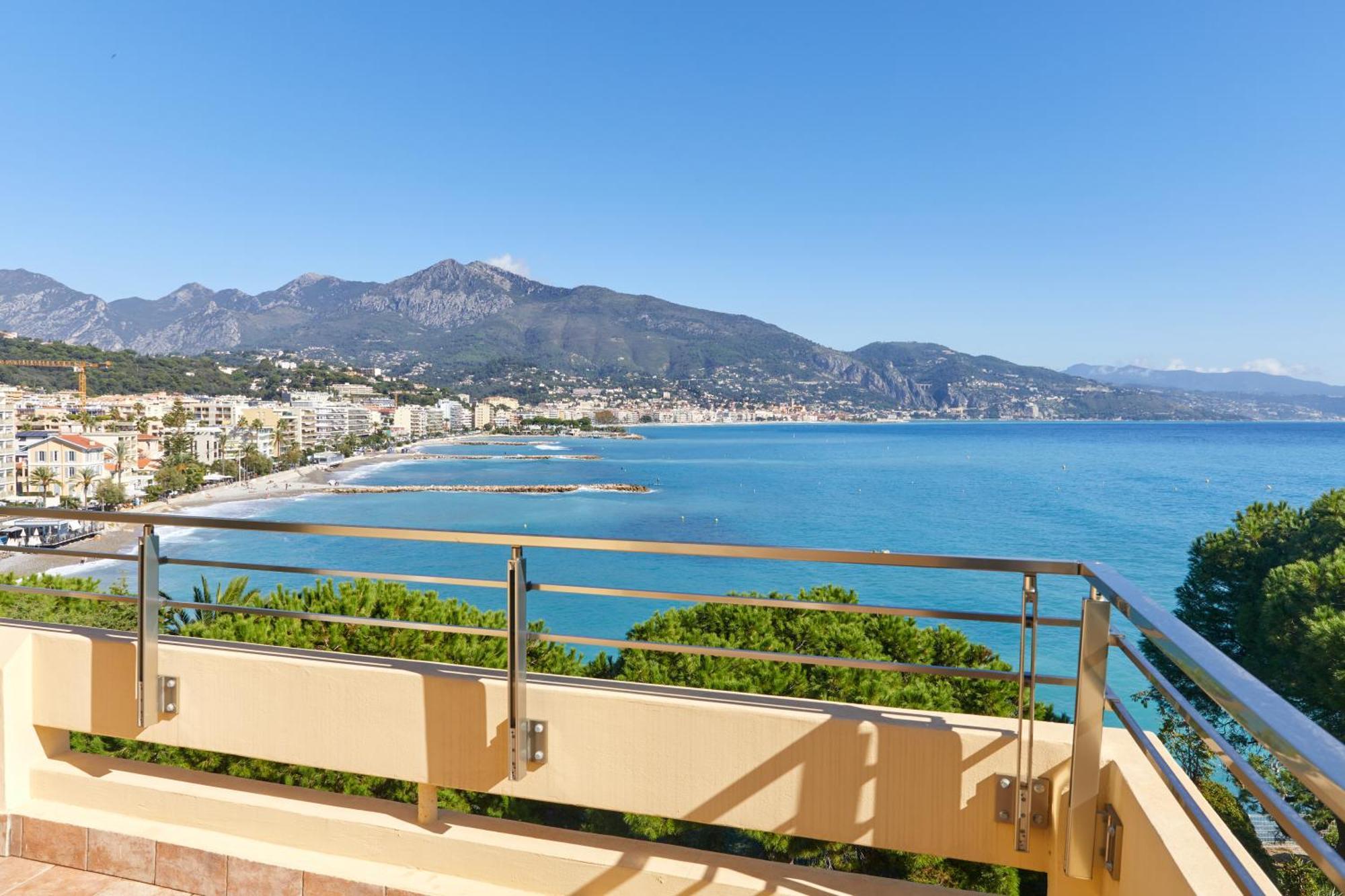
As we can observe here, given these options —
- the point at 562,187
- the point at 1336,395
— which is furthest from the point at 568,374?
the point at 1336,395

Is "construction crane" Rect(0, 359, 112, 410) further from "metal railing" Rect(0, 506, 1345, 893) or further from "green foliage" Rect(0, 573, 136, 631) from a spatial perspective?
"metal railing" Rect(0, 506, 1345, 893)

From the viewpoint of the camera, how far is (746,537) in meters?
39.8

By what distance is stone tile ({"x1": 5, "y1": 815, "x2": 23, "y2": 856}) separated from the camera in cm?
256

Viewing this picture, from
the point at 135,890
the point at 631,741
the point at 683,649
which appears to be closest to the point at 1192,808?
the point at 683,649

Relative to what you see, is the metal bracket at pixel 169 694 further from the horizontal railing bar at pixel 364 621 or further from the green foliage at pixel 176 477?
the green foliage at pixel 176 477

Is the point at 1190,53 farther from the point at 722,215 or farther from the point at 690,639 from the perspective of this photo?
the point at 690,639

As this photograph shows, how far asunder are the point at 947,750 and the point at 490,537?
4.23 ft

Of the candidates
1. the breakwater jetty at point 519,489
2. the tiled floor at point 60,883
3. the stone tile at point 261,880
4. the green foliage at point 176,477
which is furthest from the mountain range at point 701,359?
the stone tile at point 261,880

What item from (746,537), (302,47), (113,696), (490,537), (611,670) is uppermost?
(302,47)

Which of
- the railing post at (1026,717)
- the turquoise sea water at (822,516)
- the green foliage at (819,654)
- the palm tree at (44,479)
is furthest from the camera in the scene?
the palm tree at (44,479)

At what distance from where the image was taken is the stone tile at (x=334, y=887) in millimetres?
2223

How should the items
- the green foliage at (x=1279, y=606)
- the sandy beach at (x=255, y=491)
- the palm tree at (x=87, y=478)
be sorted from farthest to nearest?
the palm tree at (x=87, y=478) → the sandy beach at (x=255, y=491) → the green foliage at (x=1279, y=606)

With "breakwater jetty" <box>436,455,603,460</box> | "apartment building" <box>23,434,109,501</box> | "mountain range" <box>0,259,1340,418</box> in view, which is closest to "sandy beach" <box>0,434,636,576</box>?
"breakwater jetty" <box>436,455,603,460</box>

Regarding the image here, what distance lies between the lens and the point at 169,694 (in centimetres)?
260
